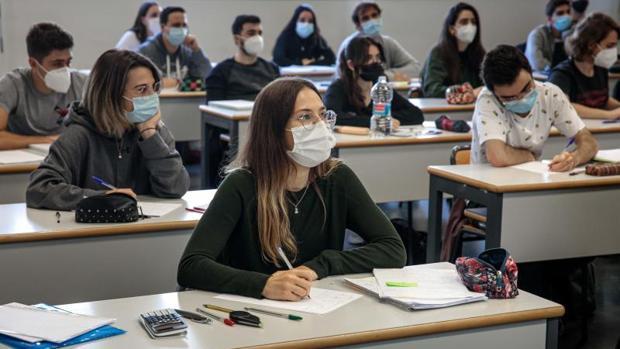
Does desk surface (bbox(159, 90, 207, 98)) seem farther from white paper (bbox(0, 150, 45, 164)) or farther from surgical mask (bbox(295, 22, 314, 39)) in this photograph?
surgical mask (bbox(295, 22, 314, 39))

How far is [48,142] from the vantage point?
13.3 ft

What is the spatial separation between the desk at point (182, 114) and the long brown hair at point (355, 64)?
1616 millimetres

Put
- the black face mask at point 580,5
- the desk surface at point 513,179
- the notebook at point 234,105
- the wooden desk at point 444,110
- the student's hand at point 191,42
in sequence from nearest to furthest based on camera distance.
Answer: the desk surface at point 513,179 < the notebook at point 234,105 < the wooden desk at point 444,110 < the student's hand at point 191,42 < the black face mask at point 580,5

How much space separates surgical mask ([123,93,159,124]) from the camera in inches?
119

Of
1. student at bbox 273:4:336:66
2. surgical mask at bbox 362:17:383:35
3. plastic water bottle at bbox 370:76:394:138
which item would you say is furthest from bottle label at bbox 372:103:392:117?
student at bbox 273:4:336:66

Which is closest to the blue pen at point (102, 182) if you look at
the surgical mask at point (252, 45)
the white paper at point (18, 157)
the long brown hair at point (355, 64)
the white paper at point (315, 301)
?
the white paper at point (18, 157)

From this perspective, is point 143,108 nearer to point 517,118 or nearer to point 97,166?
point 97,166

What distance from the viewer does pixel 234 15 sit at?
9.27 metres

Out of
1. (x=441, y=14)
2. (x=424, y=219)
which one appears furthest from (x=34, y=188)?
(x=441, y=14)

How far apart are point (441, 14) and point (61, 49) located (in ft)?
22.3

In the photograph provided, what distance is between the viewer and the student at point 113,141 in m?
2.97

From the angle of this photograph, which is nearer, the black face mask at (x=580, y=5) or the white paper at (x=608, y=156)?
the white paper at (x=608, y=156)

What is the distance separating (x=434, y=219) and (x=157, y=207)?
48.6 inches

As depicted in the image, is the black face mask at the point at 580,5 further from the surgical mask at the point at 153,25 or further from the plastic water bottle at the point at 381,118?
the plastic water bottle at the point at 381,118
